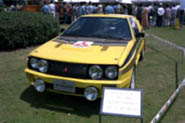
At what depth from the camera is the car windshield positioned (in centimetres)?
504

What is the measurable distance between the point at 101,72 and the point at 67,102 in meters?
1.09

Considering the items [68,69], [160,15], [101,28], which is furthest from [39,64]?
[160,15]

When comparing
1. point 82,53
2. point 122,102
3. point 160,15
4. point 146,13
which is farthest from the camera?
point 160,15

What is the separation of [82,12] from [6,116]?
47.7ft

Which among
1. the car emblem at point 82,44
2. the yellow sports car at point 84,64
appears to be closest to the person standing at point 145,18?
the yellow sports car at point 84,64

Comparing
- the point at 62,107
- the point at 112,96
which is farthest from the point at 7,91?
the point at 112,96

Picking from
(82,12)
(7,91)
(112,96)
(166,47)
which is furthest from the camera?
(82,12)

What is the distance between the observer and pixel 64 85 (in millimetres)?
3979

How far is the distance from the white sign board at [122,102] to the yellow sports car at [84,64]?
2.27 feet

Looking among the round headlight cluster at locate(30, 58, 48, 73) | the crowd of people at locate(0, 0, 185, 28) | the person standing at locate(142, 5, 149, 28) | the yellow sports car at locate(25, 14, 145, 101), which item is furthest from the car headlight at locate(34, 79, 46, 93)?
the person standing at locate(142, 5, 149, 28)

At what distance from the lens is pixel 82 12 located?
17.7 meters

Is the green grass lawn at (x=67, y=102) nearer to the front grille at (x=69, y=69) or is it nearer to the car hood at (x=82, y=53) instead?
the front grille at (x=69, y=69)

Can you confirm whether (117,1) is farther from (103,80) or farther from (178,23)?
(103,80)

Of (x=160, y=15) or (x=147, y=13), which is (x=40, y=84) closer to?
(x=147, y=13)
